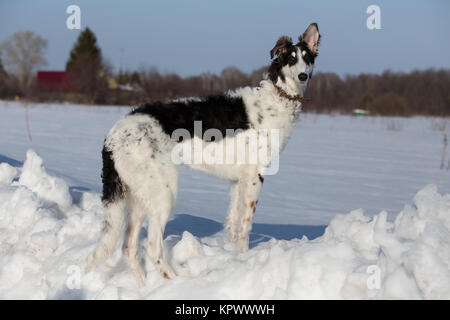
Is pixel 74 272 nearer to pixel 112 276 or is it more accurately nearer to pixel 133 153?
pixel 112 276

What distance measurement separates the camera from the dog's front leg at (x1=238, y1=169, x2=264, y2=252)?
14.6ft

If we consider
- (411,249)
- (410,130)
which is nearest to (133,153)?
(411,249)

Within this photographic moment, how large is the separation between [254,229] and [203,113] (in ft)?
7.17

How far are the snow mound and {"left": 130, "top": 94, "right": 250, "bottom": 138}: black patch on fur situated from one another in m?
1.00

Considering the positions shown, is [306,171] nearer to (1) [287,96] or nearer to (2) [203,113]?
(1) [287,96]

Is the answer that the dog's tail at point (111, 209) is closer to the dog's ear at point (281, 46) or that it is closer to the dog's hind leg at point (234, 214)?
the dog's hind leg at point (234, 214)

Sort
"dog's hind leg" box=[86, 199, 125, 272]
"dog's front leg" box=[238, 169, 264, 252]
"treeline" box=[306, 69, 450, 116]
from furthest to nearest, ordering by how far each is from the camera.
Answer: "treeline" box=[306, 69, 450, 116]
"dog's front leg" box=[238, 169, 264, 252]
"dog's hind leg" box=[86, 199, 125, 272]

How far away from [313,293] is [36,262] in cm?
231

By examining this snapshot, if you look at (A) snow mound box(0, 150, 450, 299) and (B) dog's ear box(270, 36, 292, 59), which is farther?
(B) dog's ear box(270, 36, 292, 59)

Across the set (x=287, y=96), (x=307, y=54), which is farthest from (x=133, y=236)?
(x=307, y=54)

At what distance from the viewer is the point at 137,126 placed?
363 cm

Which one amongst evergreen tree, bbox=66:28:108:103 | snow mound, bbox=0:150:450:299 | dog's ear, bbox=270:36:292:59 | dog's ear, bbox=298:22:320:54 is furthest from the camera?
evergreen tree, bbox=66:28:108:103

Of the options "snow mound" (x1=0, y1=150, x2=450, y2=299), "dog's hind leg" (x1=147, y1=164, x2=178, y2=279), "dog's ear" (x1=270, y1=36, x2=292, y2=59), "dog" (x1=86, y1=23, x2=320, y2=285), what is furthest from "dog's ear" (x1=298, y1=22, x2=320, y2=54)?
"dog's hind leg" (x1=147, y1=164, x2=178, y2=279)

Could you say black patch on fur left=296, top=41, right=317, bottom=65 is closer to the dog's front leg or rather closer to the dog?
the dog
